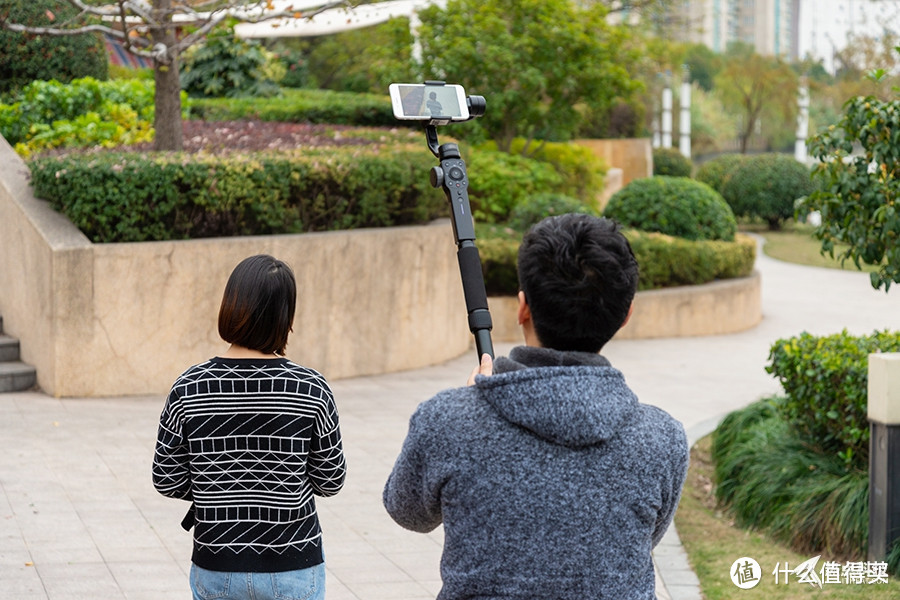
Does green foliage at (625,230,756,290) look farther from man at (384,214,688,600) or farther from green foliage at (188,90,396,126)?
man at (384,214,688,600)

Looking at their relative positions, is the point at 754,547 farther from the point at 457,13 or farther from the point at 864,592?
the point at 457,13

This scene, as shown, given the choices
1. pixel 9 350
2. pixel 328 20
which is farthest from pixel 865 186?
pixel 328 20

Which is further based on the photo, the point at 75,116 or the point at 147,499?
the point at 75,116

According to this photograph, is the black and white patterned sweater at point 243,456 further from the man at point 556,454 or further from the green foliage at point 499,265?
the green foliage at point 499,265

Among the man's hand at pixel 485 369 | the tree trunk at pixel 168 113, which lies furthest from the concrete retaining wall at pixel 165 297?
the man's hand at pixel 485 369

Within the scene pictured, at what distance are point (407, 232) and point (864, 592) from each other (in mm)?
5250

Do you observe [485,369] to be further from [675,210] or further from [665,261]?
[675,210]

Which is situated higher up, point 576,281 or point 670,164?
point 576,281

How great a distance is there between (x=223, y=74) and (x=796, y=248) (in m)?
11.6

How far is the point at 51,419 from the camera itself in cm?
736

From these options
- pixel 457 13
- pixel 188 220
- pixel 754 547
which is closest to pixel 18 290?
pixel 188 220

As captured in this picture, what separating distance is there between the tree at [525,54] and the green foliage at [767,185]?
880 cm

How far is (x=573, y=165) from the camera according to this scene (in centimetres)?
1752

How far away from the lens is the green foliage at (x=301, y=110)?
13508 mm
